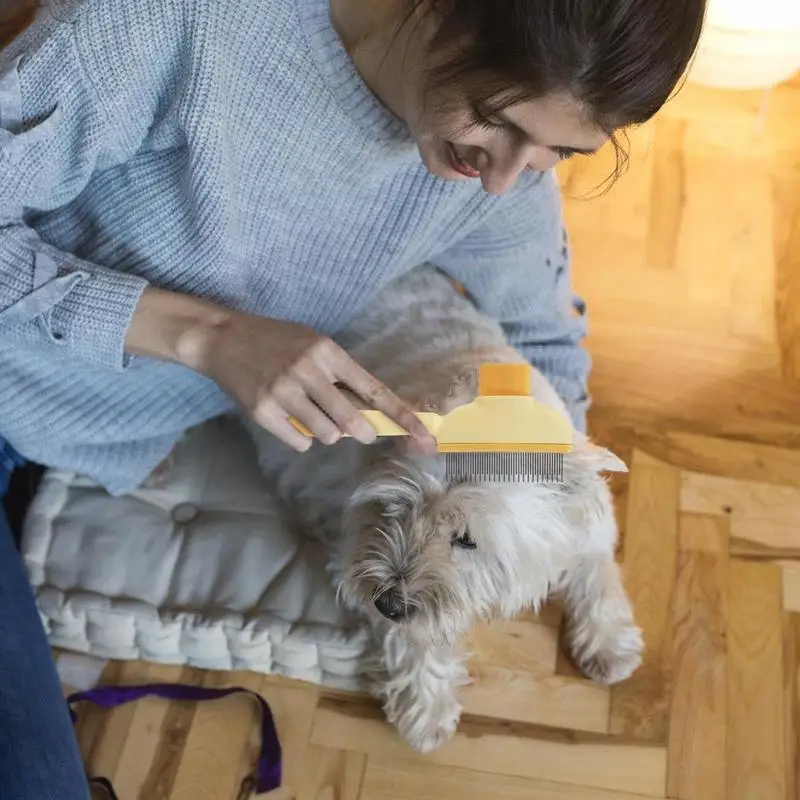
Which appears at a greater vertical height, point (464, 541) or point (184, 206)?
point (184, 206)

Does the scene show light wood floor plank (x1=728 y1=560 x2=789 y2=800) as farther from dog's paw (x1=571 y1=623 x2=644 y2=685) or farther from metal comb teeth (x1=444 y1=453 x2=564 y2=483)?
metal comb teeth (x1=444 y1=453 x2=564 y2=483)

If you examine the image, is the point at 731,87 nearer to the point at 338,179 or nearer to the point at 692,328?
the point at 692,328

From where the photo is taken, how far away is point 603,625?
1.38 m

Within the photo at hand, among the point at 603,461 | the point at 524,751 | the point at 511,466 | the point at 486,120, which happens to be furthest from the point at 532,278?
the point at 524,751

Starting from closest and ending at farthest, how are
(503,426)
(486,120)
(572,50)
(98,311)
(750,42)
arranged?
1. (572,50)
2. (486,120)
3. (503,426)
4. (98,311)
5. (750,42)

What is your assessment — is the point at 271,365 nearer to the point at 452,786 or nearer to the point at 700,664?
the point at 452,786

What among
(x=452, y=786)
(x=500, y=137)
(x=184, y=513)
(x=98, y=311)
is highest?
(x=500, y=137)

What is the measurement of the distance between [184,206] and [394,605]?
0.54 metres

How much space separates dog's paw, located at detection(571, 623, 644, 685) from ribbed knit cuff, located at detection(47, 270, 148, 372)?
0.81 metres

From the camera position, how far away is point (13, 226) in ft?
3.51

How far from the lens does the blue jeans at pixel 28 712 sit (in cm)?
105

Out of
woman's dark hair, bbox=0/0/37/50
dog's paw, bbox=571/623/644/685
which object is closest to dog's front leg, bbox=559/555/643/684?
dog's paw, bbox=571/623/644/685

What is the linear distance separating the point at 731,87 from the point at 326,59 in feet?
4.70

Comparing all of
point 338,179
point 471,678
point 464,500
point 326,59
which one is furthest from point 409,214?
point 471,678
